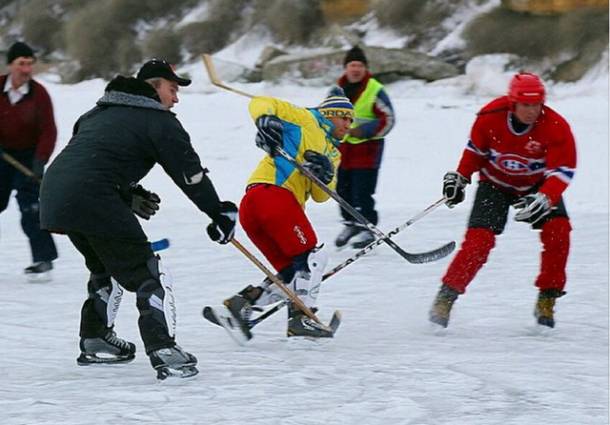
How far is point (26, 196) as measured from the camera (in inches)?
277

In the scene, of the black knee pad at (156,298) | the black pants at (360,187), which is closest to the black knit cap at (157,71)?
the black knee pad at (156,298)

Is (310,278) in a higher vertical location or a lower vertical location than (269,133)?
lower

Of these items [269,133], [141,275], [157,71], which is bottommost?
[141,275]

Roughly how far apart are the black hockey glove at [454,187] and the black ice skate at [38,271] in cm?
268

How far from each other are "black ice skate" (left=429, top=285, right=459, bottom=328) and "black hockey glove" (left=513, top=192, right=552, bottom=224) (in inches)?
19.9

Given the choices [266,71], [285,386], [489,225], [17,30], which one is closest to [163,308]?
[285,386]

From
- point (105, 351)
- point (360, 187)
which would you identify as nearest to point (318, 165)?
point (105, 351)

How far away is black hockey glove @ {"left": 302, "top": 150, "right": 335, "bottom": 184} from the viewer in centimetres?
530

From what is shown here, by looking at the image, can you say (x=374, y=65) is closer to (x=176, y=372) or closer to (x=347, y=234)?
(x=347, y=234)

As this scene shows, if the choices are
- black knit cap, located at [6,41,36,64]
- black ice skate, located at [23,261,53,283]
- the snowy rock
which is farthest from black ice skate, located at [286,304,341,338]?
the snowy rock

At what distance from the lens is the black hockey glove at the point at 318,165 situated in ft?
17.4

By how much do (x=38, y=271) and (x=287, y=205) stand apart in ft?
8.05

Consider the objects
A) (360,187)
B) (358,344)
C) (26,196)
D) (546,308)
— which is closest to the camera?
(358,344)

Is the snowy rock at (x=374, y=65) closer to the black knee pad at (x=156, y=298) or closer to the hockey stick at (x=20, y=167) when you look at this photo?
the hockey stick at (x=20, y=167)
